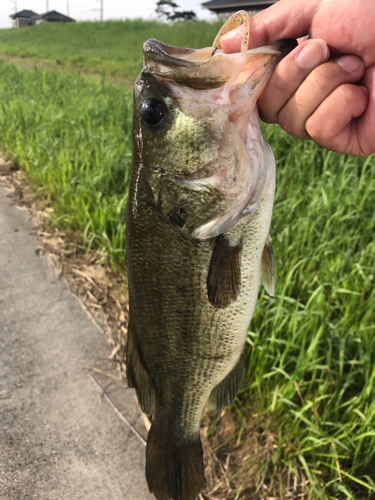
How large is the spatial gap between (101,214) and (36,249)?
2.78 ft

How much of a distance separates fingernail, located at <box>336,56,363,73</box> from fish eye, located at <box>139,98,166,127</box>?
64 centimetres

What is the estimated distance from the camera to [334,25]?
124 centimetres

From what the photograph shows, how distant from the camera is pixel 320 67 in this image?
122cm

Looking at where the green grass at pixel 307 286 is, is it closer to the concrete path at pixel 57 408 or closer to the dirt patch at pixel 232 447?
the dirt patch at pixel 232 447

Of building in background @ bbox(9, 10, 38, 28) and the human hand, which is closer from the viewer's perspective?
the human hand

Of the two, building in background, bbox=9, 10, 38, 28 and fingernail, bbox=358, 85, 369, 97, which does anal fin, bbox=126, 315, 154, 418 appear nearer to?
fingernail, bbox=358, 85, 369, 97

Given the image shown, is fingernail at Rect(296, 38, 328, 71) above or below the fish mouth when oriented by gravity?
above

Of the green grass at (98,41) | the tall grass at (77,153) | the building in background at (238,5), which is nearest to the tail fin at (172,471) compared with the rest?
the tall grass at (77,153)

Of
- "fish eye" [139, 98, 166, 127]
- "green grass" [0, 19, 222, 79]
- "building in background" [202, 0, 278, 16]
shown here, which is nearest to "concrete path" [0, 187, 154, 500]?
"fish eye" [139, 98, 166, 127]

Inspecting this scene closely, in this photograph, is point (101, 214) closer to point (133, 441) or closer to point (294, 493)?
point (133, 441)

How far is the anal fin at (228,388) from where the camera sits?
1.55m

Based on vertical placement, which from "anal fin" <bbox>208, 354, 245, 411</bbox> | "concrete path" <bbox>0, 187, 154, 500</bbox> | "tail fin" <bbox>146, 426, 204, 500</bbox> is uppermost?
"anal fin" <bbox>208, 354, 245, 411</bbox>

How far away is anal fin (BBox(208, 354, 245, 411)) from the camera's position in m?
1.55

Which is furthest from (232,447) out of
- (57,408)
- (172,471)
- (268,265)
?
(268,265)
